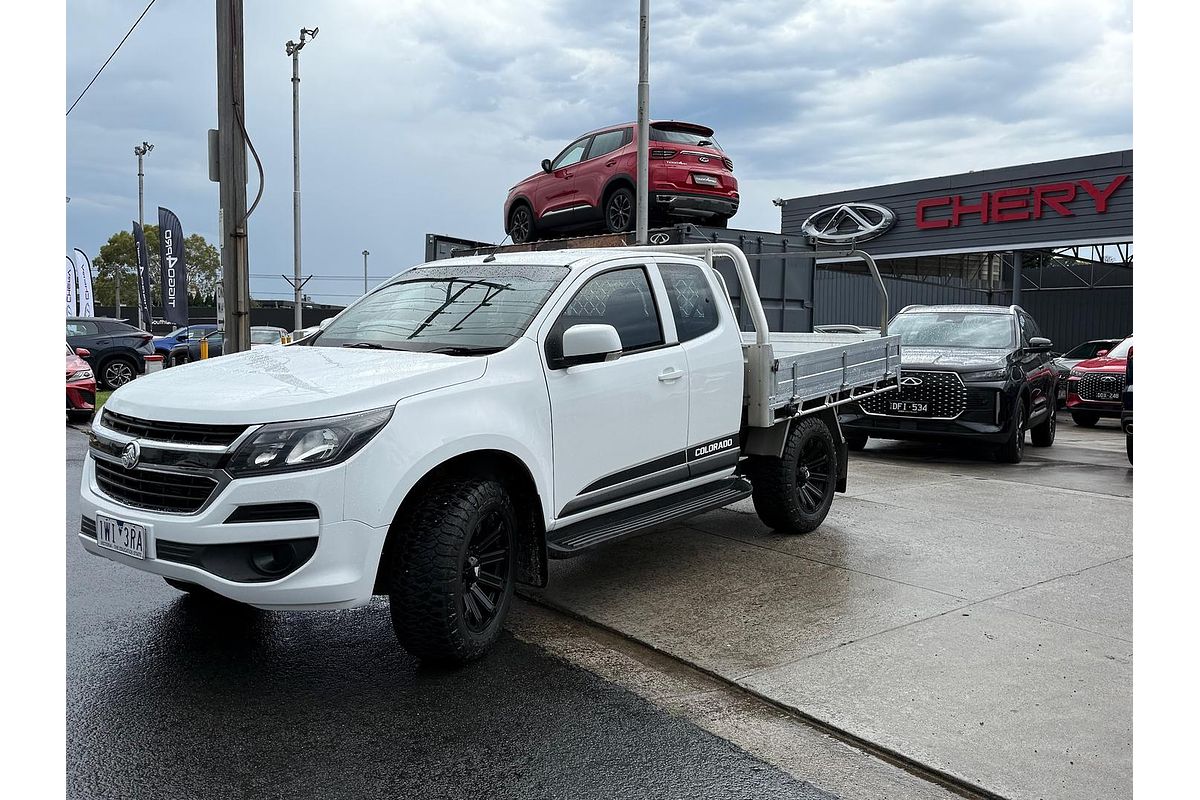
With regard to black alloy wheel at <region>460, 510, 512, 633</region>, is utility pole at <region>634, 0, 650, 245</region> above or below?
above

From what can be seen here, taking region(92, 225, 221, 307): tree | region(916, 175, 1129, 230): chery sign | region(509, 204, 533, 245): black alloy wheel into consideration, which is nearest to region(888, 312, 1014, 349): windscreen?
region(509, 204, 533, 245): black alloy wheel

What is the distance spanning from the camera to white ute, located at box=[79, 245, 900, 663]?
405 cm

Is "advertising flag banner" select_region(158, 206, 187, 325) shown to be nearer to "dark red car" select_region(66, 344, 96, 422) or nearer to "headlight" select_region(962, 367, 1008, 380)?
"dark red car" select_region(66, 344, 96, 422)

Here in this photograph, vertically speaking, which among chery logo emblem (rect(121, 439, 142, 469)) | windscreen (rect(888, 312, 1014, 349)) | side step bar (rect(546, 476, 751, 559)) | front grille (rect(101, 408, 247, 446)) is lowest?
side step bar (rect(546, 476, 751, 559))

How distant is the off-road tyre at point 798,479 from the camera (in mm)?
→ 6980

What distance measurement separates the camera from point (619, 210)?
12641 mm

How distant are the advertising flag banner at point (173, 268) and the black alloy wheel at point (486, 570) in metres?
14.9

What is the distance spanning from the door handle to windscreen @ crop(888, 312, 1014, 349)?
7083mm

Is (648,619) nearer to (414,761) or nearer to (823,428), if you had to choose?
(414,761)

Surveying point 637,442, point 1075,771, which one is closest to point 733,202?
point 637,442

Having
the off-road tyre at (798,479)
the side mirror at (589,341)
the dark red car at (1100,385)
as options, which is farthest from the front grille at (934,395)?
the side mirror at (589,341)

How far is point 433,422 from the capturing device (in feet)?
14.3

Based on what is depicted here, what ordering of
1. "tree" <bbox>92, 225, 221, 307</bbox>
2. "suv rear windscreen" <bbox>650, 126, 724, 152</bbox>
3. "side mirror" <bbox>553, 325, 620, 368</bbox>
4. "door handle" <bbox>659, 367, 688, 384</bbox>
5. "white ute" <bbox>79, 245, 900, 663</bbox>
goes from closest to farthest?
"white ute" <bbox>79, 245, 900, 663</bbox> → "side mirror" <bbox>553, 325, 620, 368</bbox> → "door handle" <bbox>659, 367, 688, 384</bbox> → "suv rear windscreen" <bbox>650, 126, 724, 152</bbox> → "tree" <bbox>92, 225, 221, 307</bbox>

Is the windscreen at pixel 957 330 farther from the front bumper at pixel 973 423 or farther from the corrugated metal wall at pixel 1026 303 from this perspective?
the corrugated metal wall at pixel 1026 303
